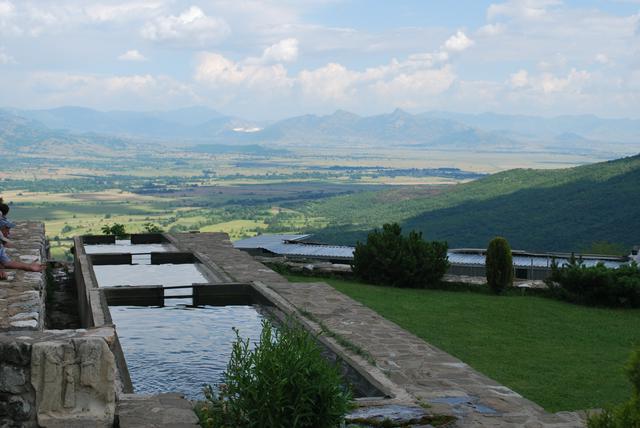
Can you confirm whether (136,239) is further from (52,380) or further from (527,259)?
(52,380)

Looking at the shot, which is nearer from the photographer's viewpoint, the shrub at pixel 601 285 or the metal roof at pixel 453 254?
the shrub at pixel 601 285

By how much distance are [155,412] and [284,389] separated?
1.23 m

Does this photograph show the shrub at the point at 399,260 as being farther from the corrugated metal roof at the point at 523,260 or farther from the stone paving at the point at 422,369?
the corrugated metal roof at the point at 523,260

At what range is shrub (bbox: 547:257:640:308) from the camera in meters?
13.5

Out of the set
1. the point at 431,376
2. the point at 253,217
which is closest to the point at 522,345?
the point at 431,376

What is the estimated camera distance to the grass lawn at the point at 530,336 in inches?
324

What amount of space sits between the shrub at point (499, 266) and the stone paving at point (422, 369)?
337 cm

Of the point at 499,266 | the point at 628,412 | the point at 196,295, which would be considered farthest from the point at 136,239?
the point at 628,412

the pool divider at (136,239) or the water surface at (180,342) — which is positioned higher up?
the pool divider at (136,239)

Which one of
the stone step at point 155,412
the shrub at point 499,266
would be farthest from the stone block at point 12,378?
the shrub at point 499,266

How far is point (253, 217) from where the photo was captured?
4003 inches

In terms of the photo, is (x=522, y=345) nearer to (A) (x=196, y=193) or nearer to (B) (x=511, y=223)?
(B) (x=511, y=223)

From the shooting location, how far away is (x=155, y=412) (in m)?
6.00

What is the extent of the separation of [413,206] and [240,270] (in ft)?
229
